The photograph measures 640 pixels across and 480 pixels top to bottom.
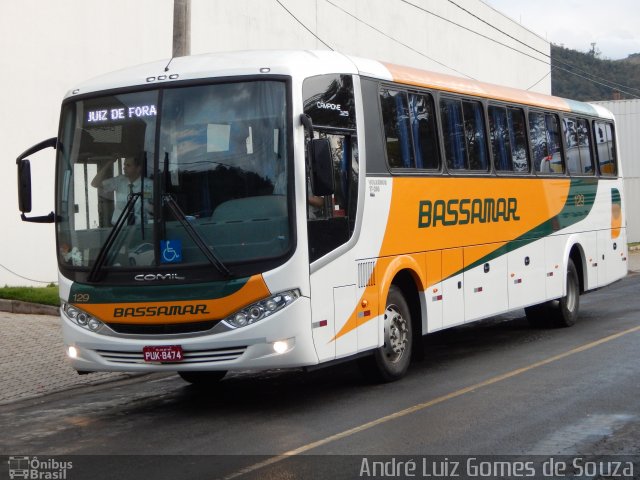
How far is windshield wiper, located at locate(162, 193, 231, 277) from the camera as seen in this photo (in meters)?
9.29

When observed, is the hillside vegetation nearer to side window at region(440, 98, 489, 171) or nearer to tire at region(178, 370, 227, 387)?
side window at region(440, 98, 489, 171)

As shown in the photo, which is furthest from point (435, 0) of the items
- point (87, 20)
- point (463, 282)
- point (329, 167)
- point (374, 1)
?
point (329, 167)

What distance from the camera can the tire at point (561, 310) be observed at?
1566cm

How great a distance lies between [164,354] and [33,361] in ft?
15.9

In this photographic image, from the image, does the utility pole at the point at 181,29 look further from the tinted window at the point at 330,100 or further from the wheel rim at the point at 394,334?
the wheel rim at the point at 394,334

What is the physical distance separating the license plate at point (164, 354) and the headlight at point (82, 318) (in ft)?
1.99

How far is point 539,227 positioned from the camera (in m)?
14.7

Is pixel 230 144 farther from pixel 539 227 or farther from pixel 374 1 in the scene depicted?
pixel 374 1

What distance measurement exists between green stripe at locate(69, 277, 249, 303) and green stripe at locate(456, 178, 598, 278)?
4.70 metres

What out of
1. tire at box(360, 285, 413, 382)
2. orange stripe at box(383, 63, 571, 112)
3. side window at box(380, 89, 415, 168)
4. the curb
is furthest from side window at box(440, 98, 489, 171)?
the curb

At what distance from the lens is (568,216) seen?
15680 mm

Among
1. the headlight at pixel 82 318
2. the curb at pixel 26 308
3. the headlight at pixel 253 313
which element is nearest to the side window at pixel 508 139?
the headlight at pixel 253 313

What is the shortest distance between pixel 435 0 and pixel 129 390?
2646 cm

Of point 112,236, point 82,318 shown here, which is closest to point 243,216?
point 112,236
